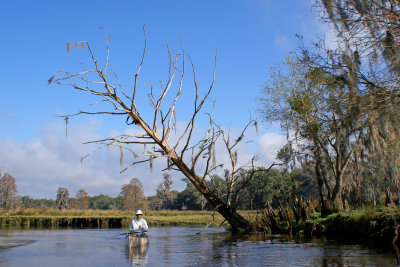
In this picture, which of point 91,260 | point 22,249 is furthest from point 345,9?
point 22,249

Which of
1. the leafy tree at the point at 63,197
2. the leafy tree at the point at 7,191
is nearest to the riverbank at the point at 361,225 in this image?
the leafy tree at the point at 7,191

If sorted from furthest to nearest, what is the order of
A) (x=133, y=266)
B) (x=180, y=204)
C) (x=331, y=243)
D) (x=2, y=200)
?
1. (x=180, y=204)
2. (x=2, y=200)
3. (x=331, y=243)
4. (x=133, y=266)

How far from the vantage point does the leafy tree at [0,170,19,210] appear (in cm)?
6130

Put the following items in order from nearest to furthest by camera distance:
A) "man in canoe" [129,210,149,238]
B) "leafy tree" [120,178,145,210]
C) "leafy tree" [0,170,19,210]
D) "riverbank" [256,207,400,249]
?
1. "riverbank" [256,207,400,249]
2. "man in canoe" [129,210,149,238]
3. "leafy tree" [0,170,19,210]
4. "leafy tree" [120,178,145,210]

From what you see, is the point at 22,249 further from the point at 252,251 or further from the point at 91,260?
the point at 252,251

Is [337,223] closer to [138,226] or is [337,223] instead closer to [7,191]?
[138,226]

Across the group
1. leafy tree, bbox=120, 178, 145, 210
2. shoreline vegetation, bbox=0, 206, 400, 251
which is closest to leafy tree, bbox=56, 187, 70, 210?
leafy tree, bbox=120, 178, 145, 210

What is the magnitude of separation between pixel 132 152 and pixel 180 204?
8086 cm

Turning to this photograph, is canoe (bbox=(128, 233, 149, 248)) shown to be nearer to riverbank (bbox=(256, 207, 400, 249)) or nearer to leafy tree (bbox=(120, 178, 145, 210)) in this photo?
riverbank (bbox=(256, 207, 400, 249))

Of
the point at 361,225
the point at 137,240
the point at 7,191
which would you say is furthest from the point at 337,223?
the point at 7,191

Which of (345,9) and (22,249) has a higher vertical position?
(345,9)

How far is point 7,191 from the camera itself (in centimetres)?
6206

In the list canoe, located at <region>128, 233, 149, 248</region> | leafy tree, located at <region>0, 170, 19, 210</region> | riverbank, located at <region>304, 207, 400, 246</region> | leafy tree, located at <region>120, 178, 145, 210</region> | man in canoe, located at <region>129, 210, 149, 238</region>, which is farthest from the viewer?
leafy tree, located at <region>120, 178, 145, 210</region>

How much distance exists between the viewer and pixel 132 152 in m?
14.4
